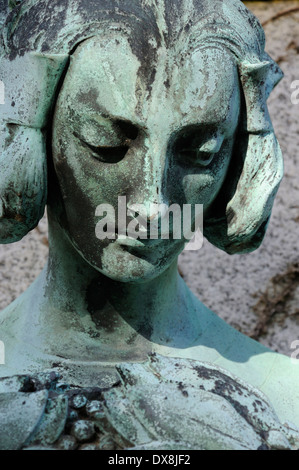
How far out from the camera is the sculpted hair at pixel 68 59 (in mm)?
1788

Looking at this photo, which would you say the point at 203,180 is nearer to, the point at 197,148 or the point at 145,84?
the point at 197,148

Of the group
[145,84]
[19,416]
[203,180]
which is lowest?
[19,416]

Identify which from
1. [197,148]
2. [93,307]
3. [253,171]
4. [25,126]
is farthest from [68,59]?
[93,307]

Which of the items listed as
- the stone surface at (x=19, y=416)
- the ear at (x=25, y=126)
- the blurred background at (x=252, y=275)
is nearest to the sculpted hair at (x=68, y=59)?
the ear at (x=25, y=126)

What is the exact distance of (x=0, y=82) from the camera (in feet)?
6.08

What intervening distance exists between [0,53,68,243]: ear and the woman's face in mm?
25

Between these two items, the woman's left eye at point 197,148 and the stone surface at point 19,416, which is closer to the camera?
the stone surface at point 19,416

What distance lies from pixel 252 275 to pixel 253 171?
981 mm

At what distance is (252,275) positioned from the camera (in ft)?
9.45

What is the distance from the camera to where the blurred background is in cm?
288

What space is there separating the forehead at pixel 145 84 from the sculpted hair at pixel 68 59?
0.04 ft

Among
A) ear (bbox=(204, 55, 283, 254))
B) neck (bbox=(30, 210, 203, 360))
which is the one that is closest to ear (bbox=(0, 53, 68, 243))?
neck (bbox=(30, 210, 203, 360))

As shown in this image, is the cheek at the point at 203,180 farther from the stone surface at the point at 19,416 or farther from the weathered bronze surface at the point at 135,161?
the stone surface at the point at 19,416
